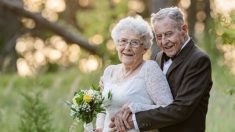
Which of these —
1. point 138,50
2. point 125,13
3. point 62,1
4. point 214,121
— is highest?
point 62,1

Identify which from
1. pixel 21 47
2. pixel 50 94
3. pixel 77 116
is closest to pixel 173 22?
pixel 77 116

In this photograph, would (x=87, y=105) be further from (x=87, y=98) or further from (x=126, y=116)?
(x=126, y=116)

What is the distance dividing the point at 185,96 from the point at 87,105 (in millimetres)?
826

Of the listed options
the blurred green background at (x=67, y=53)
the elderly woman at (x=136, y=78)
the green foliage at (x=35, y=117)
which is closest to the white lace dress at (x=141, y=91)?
the elderly woman at (x=136, y=78)

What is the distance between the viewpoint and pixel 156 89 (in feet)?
20.0

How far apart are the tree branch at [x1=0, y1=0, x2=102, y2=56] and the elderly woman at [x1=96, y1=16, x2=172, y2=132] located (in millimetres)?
9650

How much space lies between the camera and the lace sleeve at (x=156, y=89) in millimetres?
6073

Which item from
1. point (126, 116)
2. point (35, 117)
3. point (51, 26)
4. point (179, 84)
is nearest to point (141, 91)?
point (126, 116)

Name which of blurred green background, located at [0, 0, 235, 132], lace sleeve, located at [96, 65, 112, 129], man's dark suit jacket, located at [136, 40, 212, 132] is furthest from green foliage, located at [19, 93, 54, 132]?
man's dark suit jacket, located at [136, 40, 212, 132]

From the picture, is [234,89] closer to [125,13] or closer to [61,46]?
[125,13]

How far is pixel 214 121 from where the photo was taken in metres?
10.0

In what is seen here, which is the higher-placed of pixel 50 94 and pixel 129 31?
pixel 50 94

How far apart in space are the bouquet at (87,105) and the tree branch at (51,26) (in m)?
9.65

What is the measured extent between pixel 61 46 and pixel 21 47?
127 centimetres
